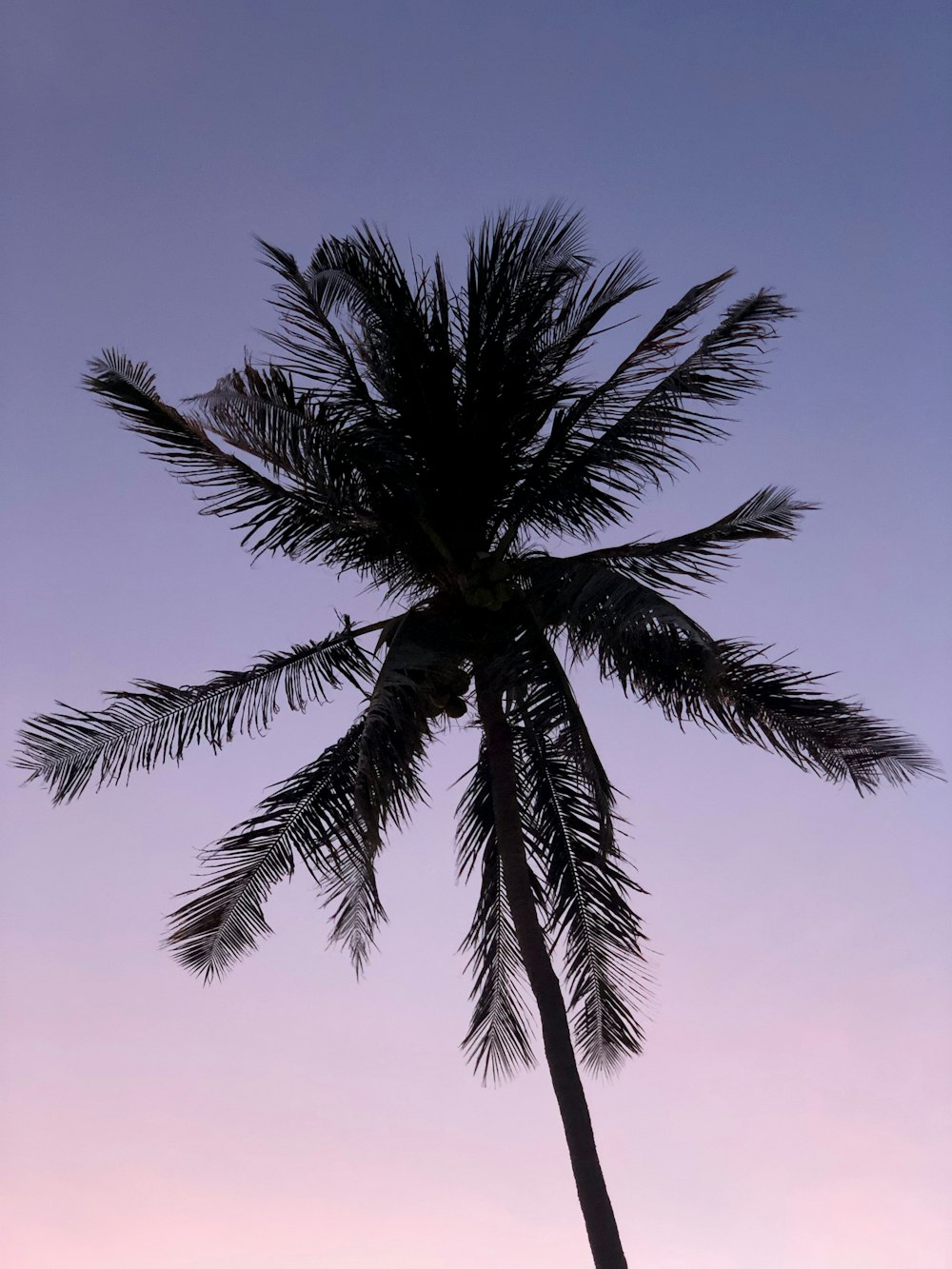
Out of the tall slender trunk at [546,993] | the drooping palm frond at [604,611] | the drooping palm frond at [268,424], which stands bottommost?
the tall slender trunk at [546,993]

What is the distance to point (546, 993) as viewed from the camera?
9.77 m

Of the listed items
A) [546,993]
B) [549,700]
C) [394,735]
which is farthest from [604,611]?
[546,993]

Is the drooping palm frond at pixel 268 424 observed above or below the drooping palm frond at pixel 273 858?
above

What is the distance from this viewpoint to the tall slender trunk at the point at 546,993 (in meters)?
9.19

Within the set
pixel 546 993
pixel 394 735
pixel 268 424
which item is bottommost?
pixel 546 993

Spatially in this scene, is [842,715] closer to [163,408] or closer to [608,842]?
[608,842]

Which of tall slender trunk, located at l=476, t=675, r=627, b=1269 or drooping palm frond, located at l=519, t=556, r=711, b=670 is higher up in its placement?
drooping palm frond, located at l=519, t=556, r=711, b=670

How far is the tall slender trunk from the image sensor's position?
9188 millimetres

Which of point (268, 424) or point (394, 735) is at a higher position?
point (268, 424)

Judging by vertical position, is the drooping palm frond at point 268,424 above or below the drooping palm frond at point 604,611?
above

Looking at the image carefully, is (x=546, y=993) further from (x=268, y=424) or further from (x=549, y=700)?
(x=268, y=424)

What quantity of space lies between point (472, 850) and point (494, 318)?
4.39 metres

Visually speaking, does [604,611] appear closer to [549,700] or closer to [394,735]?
[549,700]

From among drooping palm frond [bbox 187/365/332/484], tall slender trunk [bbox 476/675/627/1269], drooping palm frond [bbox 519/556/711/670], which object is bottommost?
tall slender trunk [bbox 476/675/627/1269]
